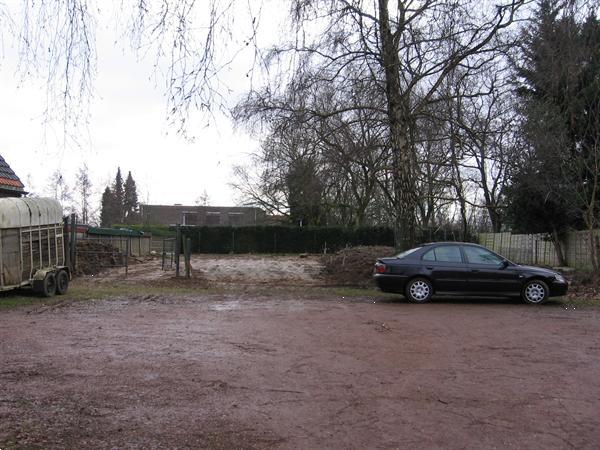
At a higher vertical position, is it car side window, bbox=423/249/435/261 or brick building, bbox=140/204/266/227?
brick building, bbox=140/204/266/227

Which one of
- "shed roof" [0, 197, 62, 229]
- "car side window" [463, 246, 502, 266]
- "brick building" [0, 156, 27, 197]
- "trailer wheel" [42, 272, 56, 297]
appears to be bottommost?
"trailer wheel" [42, 272, 56, 297]

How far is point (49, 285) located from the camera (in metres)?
14.6

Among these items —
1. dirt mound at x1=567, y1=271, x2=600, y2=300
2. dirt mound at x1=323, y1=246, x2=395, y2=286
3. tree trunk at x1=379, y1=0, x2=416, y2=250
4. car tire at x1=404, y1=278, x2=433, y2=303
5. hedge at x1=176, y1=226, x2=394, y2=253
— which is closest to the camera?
car tire at x1=404, y1=278, x2=433, y2=303

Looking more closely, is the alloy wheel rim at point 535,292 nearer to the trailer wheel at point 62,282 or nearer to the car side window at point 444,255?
the car side window at point 444,255

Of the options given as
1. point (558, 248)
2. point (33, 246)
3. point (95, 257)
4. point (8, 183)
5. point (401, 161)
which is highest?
point (401, 161)

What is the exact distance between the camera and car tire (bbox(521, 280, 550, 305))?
13469 mm

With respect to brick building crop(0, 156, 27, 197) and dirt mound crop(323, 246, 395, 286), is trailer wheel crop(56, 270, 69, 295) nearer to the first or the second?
brick building crop(0, 156, 27, 197)

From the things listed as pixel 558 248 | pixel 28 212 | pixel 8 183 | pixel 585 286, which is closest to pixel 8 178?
pixel 8 183

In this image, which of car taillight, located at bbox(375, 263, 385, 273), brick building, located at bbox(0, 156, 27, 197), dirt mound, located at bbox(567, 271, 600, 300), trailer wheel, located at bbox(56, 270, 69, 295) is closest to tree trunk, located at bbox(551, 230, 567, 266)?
dirt mound, located at bbox(567, 271, 600, 300)

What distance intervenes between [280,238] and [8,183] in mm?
33417

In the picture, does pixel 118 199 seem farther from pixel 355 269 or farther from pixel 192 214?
pixel 355 269

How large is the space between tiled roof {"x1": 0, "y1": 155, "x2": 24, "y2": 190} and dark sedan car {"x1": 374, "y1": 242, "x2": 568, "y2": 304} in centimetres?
1183

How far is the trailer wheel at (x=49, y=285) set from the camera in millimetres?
14305

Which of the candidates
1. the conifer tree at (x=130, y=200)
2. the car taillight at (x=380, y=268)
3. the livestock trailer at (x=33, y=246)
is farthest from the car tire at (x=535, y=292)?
the conifer tree at (x=130, y=200)
